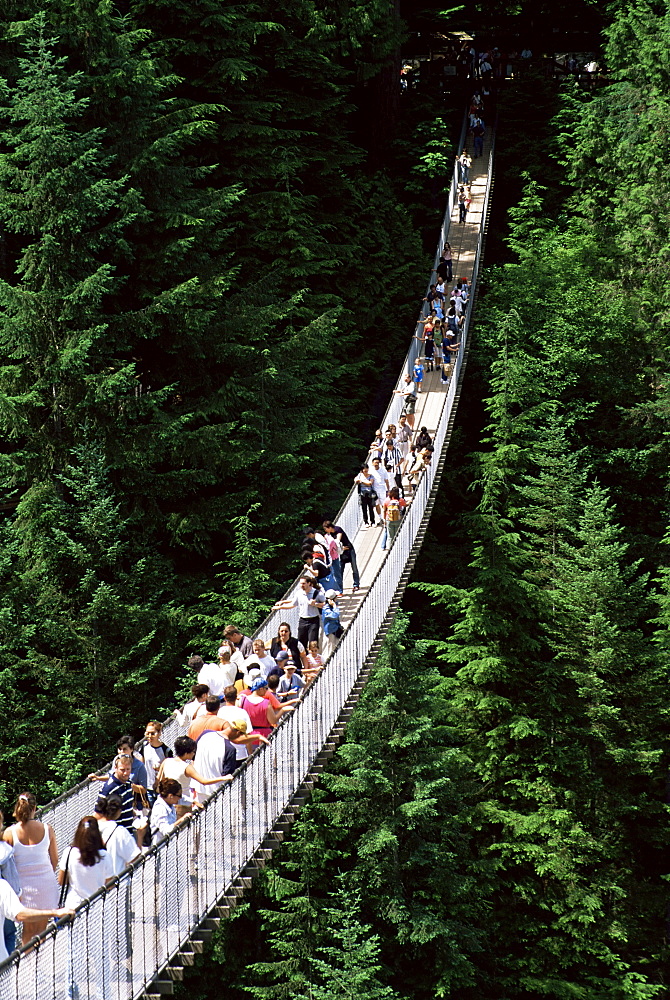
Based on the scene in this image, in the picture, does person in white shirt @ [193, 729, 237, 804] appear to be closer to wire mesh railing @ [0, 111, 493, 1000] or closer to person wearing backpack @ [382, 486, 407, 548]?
wire mesh railing @ [0, 111, 493, 1000]

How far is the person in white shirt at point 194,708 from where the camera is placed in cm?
1054

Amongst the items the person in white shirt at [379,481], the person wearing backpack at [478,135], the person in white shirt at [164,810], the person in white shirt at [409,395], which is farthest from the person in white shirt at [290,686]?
the person wearing backpack at [478,135]

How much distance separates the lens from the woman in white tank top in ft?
26.9

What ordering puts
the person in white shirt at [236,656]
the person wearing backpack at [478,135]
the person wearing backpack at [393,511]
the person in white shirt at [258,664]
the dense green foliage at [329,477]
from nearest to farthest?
the person in white shirt at [258,664], the person in white shirt at [236,656], the person wearing backpack at [393,511], the dense green foliage at [329,477], the person wearing backpack at [478,135]

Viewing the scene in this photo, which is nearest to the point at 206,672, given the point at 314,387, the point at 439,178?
the point at 314,387

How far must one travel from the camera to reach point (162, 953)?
926 cm

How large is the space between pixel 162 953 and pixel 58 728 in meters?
8.84

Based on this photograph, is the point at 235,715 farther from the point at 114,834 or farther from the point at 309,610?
the point at 309,610

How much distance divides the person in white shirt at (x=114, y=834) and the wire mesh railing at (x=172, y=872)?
0.30ft

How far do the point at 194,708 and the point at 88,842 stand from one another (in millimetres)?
2941

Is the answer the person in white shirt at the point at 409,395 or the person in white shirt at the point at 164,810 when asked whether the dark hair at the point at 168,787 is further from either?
the person in white shirt at the point at 409,395

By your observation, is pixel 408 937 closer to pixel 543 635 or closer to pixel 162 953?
pixel 543 635

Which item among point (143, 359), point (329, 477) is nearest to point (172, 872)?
point (143, 359)

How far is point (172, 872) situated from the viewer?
30.7ft
